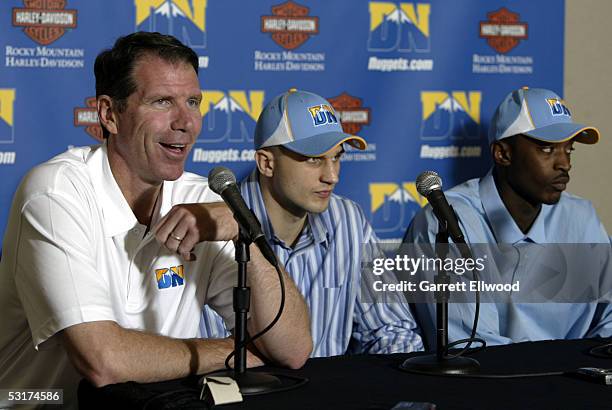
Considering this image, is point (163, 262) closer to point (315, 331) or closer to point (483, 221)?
point (315, 331)

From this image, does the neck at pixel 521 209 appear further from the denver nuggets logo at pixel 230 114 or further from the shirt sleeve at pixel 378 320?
the denver nuggets logo at pixel 230 114

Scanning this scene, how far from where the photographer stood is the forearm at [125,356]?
5.99 ft

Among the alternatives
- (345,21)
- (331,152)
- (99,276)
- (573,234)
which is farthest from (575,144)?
(99,276)

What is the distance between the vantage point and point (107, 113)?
2.21 meters

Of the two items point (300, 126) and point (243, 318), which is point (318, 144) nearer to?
point (300, 126)

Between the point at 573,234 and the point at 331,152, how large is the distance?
0.94m

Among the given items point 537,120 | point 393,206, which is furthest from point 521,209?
point 393,206

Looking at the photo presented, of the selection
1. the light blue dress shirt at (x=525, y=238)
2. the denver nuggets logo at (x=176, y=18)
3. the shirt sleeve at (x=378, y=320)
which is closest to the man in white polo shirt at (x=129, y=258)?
the shirt sleeve at (x=378, y=320)

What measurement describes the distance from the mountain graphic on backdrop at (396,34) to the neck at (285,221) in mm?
804

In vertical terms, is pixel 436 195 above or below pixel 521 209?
above

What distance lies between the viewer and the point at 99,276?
1.94 meters

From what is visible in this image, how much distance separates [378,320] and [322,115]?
0.65 m

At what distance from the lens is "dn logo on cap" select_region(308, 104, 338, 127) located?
2.86m

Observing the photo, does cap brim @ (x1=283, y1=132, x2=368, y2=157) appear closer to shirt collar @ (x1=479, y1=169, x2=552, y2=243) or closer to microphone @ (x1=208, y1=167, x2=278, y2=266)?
shirt collar @ (x1=479, y1=169, x2=552, y2=243)
